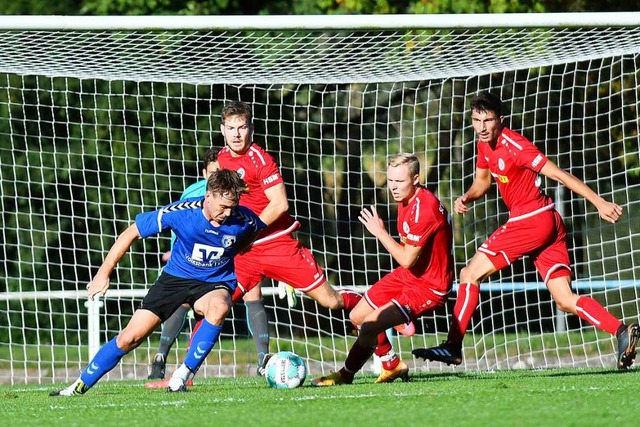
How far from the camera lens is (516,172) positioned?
8078 millimetres

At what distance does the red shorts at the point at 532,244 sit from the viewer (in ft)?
26.1

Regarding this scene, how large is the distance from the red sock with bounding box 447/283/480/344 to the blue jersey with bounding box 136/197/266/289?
4.85 feet

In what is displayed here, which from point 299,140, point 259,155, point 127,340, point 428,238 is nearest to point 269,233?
point 259,155

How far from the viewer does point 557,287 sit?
7.97m

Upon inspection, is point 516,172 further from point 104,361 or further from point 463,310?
point 104,361

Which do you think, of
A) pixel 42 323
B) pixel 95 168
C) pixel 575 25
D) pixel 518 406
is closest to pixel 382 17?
pixel 575 25

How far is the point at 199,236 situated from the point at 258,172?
1418mm

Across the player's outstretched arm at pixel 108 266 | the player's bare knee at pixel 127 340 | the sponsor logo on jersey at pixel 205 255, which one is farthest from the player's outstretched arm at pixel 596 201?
the player's bare knee at pixel 127 340

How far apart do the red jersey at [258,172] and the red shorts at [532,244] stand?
150 cm

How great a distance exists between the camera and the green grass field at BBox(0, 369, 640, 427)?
5250 millimetres

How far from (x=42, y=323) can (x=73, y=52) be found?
5.70 metres

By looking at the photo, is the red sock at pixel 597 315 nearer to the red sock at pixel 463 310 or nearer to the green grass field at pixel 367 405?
the green grass field at pixel 367 405

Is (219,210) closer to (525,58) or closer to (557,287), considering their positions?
(557,287)

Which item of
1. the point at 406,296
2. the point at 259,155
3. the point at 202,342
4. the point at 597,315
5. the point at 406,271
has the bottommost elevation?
the point at 597,315
